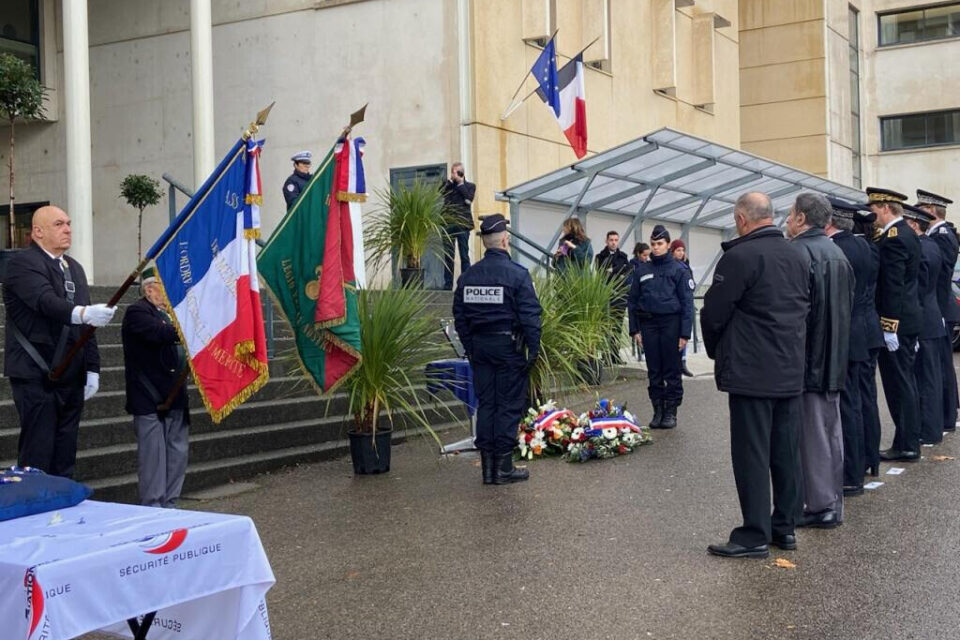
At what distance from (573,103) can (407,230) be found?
16.3 ft

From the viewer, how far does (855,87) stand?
3756cm

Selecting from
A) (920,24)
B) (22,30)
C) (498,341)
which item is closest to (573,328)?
(498,341)

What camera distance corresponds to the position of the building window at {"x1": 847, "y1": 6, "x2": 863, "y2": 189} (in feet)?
122

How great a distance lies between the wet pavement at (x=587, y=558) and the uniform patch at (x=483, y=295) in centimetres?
148

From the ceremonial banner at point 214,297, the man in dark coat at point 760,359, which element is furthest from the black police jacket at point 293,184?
the man in dark coat at point 760,359

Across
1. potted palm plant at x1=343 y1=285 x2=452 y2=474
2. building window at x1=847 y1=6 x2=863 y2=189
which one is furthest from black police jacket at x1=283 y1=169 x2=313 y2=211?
building window at x1=847 y1=6 x2=863 y2=189

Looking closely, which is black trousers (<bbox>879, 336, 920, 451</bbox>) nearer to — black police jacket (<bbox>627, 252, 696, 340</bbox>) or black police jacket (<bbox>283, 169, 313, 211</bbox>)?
black police jacket (<bbox>627, 252, 696, 340</bbox>)

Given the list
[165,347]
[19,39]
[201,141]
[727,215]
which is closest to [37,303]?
[165,347]

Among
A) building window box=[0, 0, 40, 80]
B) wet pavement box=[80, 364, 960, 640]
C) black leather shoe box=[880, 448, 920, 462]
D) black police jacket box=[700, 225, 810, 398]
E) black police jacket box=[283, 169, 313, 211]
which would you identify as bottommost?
wet pavement box=[80, 364, 960, 640]

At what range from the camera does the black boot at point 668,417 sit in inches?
462

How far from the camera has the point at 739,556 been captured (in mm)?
6578

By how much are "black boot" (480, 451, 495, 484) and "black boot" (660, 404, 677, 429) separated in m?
3.10

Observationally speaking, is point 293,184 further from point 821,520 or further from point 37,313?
point 821,520

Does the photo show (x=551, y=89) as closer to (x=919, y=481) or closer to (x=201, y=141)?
(x=201, y=141)
